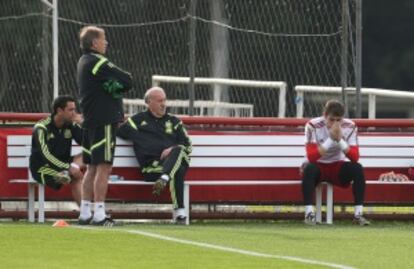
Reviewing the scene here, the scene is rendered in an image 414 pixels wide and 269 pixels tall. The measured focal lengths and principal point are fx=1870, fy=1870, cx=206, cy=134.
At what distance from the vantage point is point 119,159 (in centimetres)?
A: 1802

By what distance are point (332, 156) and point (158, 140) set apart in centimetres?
168

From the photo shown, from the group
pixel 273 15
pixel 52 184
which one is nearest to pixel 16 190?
A: pixel 52 184

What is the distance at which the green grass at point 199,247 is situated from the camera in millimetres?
12398

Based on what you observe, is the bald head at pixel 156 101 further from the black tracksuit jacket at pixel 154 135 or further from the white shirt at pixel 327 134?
the white shirt at pixel 327 134

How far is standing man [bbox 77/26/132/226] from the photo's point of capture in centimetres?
1644

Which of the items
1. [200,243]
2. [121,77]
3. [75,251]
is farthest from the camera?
[121,77]

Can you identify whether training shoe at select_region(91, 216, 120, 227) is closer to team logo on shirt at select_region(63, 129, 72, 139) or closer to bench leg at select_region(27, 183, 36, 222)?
team logo on shirt at select_region(63, 129, 72, 139)

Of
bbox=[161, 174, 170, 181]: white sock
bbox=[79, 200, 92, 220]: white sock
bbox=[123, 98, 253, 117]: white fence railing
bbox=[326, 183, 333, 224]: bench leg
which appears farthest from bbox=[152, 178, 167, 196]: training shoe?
bbox=[123, 98, 253, 117]: white fence railing

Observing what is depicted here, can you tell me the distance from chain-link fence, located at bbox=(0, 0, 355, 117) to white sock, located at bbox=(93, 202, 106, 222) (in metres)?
3.19

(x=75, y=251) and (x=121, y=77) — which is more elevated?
(x=121, y=77)

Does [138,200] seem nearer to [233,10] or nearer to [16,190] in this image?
[16,190]

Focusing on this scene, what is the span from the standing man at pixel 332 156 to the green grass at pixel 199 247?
2.02 ft

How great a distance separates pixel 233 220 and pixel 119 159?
1.37 m

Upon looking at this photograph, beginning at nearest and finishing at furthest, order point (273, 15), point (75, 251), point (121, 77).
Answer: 1. point (75, 251)
2. point (121, 77)
3. point (273, 15)
